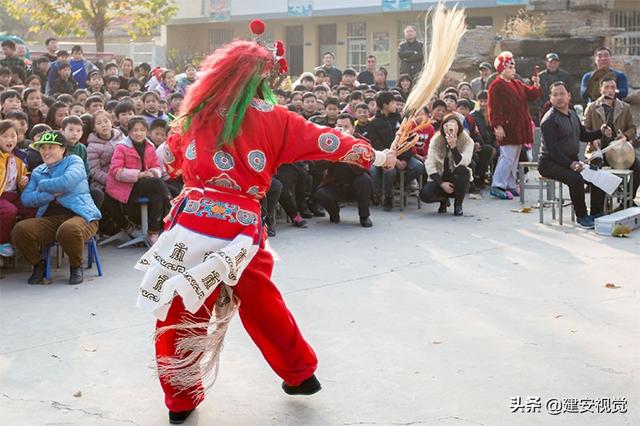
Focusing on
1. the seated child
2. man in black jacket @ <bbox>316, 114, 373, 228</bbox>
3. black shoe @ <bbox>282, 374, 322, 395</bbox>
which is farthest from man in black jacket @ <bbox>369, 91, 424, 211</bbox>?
black shoe @ <bbox>282, 374, 322, 395</bbox>

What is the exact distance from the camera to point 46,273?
7.36m

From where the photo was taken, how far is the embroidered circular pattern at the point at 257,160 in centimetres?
431

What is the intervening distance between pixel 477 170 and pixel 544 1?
5815mm

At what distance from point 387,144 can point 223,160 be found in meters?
6.50

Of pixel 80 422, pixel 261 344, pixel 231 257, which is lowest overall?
pixel 80 422

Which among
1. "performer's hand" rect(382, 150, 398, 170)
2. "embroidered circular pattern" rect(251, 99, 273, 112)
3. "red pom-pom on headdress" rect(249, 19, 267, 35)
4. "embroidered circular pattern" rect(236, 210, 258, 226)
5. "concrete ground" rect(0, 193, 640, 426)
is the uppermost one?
"red pom-pom on headdress" rect(249, 19, 267, 35)

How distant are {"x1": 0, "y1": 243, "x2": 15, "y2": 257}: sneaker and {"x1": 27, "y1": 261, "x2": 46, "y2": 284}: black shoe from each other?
0.24m

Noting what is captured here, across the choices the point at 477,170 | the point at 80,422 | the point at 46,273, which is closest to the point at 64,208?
the point at 46,273

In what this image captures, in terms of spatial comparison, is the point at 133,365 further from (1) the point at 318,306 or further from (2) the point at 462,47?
(2) the point at 462,47

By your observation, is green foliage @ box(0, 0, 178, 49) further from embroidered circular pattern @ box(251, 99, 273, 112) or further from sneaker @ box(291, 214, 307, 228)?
embroidered circular pattern @ box(251, 99, 273, 112)

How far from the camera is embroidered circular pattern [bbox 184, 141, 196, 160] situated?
4.35 m

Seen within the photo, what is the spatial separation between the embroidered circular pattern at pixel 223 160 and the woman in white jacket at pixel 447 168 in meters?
6.41

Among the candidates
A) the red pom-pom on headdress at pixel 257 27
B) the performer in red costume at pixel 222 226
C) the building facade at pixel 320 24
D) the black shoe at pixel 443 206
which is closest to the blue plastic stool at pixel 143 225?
the black shoe at pixel 443 206

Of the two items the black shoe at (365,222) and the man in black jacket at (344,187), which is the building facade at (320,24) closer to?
the man in black jacket at (344,187)
